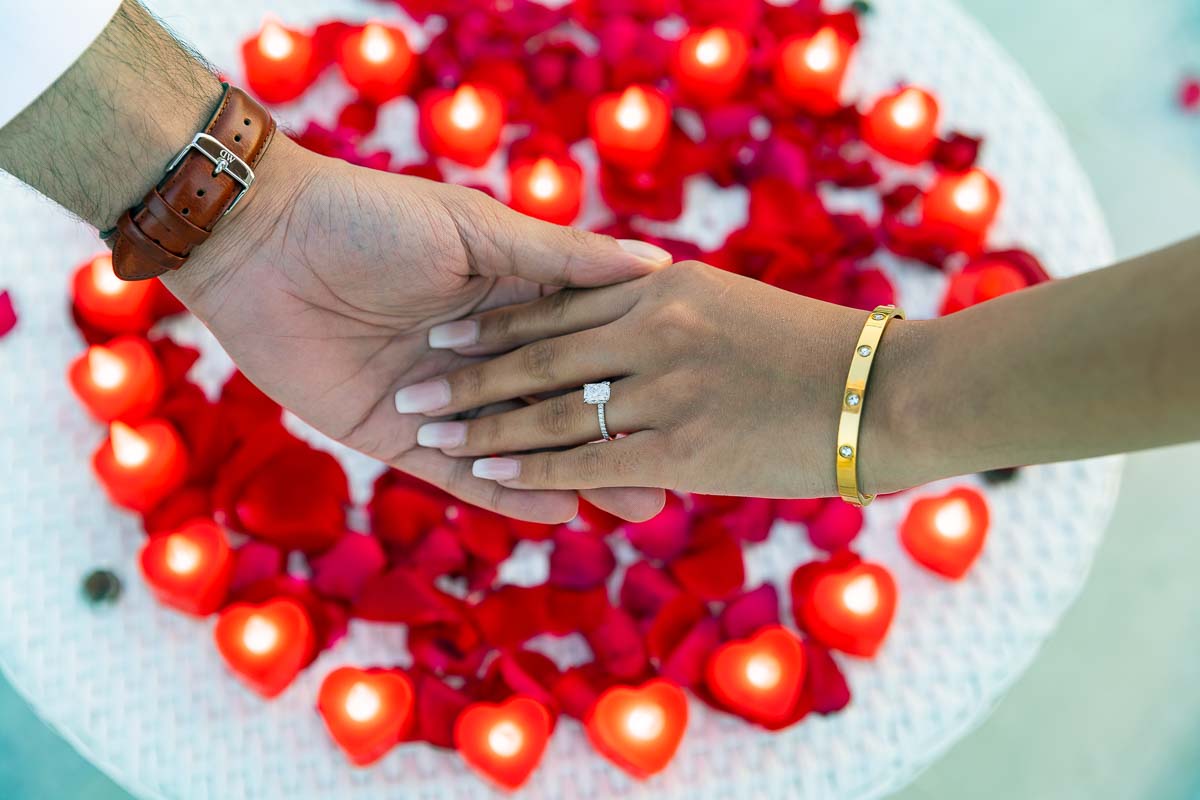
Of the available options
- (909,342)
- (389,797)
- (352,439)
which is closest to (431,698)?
(389,797)

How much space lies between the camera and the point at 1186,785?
1.14 m

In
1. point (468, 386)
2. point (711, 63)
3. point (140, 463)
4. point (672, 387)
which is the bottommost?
point (140, 463)

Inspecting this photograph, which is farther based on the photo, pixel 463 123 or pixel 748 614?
pixel 463 123

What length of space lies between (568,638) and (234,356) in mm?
414

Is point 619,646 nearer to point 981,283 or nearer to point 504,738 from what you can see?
point 504,738

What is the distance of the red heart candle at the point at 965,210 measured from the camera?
1049mm

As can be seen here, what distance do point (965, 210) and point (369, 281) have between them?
62 cm

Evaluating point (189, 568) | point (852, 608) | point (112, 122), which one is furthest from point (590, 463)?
point (112, 122)

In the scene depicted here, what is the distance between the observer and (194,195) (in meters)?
0.83

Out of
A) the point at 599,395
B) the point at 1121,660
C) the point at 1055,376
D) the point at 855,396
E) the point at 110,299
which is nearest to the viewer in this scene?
the point at 1055,376

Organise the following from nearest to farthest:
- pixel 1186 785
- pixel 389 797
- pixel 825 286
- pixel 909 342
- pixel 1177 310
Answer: pixel 1177 310
pixel 909 342
pixel 389 797
pixel 825 286
pixel 1186 785

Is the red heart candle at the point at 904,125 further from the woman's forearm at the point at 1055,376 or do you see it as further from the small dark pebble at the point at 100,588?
the small dark pebble at the point at 100,588

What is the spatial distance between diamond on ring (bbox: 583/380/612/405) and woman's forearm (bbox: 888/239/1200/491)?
9.1 inches

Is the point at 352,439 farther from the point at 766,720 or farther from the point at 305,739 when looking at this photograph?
the point at 766,720
